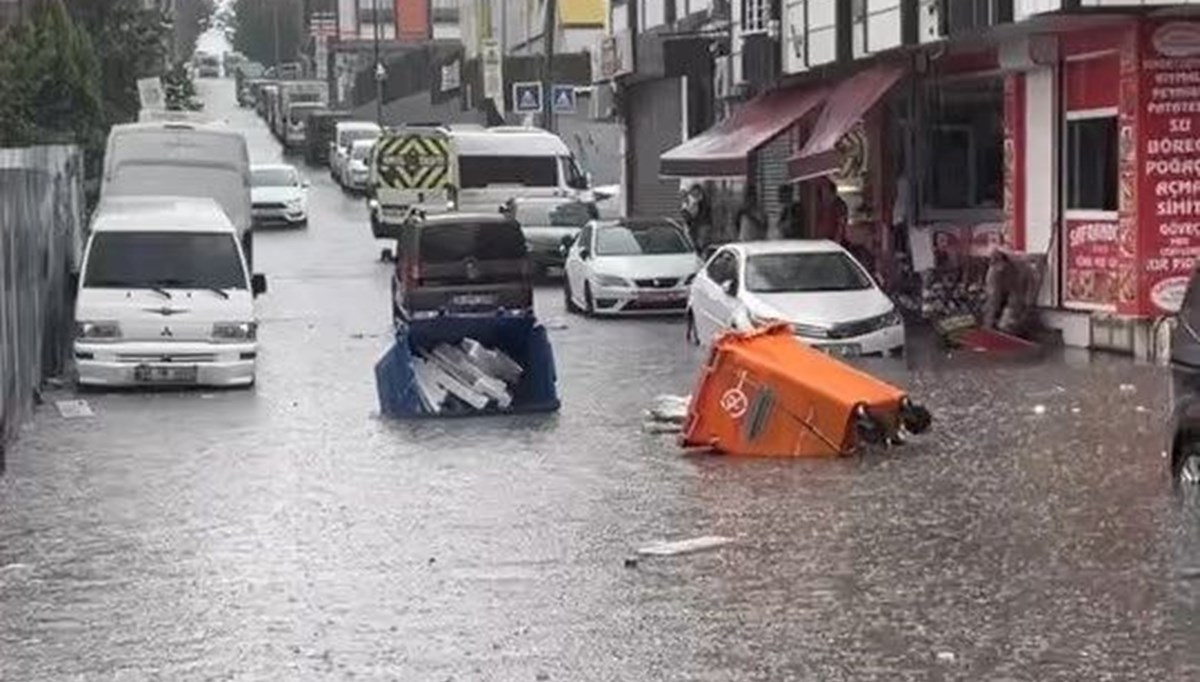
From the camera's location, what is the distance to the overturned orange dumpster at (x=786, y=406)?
1747 centimetres

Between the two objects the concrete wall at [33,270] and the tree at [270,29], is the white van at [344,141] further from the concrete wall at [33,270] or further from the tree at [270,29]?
the tree at [270,29]

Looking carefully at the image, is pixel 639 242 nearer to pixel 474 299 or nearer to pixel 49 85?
pixel 474 299

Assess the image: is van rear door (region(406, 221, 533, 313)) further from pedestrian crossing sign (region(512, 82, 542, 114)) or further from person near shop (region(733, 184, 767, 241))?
pedestrian crossing sign (region(512, 82, 542, 114))

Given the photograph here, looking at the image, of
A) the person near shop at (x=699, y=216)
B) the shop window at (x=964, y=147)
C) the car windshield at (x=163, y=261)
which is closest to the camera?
the car windshield at (x=163, y=261)

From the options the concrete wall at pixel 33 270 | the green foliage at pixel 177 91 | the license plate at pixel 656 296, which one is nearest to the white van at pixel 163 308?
the concrete wall at pixel 33 270

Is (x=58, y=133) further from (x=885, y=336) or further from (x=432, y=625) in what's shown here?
(x=432, y=625)

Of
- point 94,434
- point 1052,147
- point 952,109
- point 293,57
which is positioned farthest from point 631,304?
point 293,57

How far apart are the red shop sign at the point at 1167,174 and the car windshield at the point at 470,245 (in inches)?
343

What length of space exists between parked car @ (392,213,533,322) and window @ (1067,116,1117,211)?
24.1ft

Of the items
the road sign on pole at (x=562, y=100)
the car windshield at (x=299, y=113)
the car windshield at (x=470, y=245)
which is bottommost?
the car windshield at (x=470, y=245)

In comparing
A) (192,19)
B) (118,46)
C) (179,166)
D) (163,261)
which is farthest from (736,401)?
(192,19)

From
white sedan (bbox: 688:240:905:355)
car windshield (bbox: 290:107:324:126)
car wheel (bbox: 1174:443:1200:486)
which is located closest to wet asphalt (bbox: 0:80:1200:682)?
car wheel (bbox: 1174:443:1200:486)

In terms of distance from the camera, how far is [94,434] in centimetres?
2014

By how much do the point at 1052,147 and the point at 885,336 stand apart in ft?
12.5
